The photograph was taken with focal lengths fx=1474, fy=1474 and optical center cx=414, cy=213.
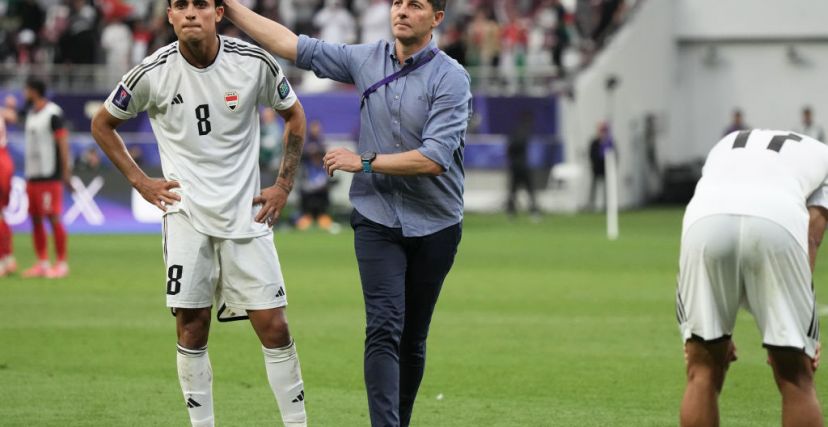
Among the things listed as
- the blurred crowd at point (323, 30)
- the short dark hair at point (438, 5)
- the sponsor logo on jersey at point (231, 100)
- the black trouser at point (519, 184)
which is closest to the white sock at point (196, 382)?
the sponsor logo on jersey at point (231, 100)

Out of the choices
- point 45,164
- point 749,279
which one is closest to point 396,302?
point 749,279

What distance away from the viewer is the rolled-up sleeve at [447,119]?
754 cm

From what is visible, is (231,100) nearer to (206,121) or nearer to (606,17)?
(206,121)

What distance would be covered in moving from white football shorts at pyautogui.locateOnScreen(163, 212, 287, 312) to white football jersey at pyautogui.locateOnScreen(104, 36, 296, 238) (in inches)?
2.5

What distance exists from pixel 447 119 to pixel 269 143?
2185 centimetres

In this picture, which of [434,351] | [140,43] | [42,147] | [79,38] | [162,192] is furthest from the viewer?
[140,43]

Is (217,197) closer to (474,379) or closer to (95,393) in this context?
(95,393)

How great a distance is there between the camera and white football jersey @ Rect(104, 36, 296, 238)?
25.7ft

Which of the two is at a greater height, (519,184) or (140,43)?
(140,43)

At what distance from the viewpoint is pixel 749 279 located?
21.4 feet

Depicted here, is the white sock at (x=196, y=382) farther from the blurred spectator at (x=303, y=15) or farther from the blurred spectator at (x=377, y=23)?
the blurred spectator at (x=303, y=15)

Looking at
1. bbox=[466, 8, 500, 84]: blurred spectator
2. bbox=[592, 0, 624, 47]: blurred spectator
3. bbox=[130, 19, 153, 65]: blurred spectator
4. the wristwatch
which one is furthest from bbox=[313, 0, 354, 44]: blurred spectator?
the wristwatch

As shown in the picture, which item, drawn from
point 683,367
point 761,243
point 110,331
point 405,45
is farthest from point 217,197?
point 110,331

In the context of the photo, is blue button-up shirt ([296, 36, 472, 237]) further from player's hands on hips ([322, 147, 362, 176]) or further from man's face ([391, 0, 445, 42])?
player's hands on hips ([322, 147, 362, 176])
